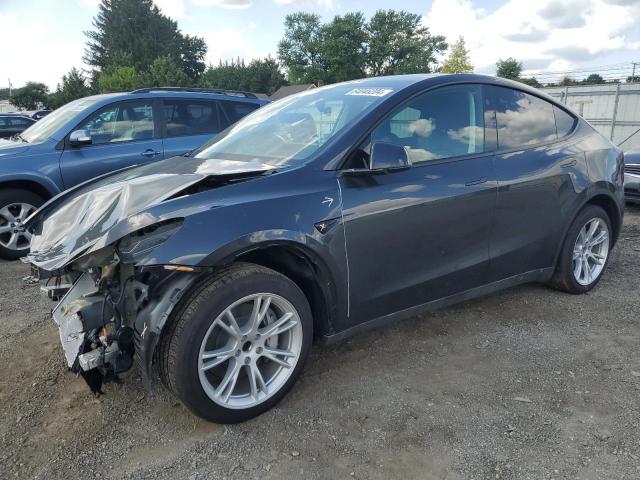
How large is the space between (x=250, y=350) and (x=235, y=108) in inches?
192

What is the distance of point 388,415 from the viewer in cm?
257

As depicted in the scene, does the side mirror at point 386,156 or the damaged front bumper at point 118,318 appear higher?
the side mirror at point 386,156

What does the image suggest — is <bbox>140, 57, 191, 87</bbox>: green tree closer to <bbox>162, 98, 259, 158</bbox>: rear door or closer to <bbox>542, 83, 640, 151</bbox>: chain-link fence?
<bbox>542, 83, 640, 151</bbox>: chain-link fence

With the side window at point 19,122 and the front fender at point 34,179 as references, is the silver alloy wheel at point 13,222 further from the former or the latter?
the side window at point 19,122

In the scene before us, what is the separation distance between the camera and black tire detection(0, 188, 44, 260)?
5211 millimetres

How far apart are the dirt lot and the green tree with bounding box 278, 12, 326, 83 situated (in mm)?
65958

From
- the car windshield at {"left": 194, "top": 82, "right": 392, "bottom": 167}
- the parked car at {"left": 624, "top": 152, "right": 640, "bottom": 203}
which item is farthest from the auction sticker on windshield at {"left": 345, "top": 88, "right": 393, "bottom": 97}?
the parked car at {"left": 624, "top": 152, "right": 640, "bottom": 203}

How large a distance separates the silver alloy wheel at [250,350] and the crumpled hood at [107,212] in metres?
0.63

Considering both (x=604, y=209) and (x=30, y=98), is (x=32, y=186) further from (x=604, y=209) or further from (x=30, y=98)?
(x=30, y=98)

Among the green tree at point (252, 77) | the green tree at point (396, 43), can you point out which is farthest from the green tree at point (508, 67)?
the green tree at point (252, 77)

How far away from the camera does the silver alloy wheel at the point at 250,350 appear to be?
240 cm

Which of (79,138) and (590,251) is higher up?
(79,138)

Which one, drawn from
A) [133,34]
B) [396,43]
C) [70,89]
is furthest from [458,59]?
[133,34]

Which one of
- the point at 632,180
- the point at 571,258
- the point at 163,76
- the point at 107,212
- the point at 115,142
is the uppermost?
the point at 163,76
